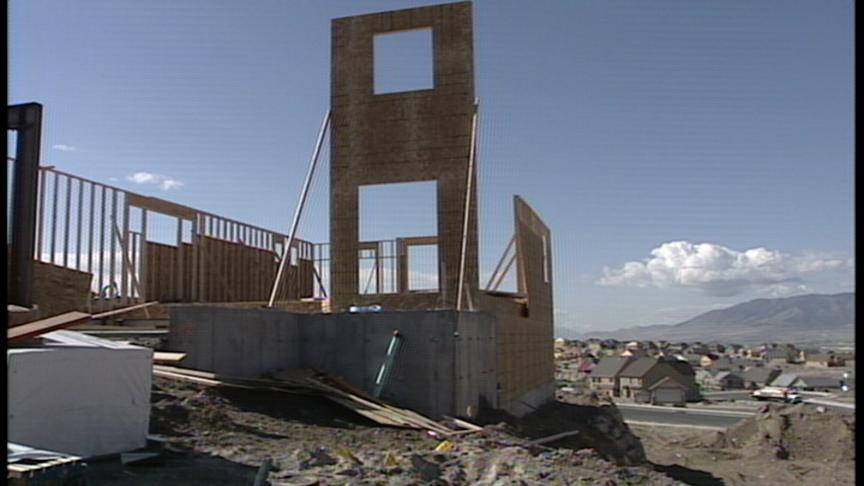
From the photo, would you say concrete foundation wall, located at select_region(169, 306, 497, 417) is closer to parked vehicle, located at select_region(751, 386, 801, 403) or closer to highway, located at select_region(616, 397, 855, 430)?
highway, located at select_region(616, 397, 855, 430)

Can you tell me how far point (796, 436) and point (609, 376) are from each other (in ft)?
137

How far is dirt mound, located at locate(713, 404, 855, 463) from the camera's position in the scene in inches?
829

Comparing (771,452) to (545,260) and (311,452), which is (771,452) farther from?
(311,452)

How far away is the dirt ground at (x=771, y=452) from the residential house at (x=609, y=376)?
35259 millimetres

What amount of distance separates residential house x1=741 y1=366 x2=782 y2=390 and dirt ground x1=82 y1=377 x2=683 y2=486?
6736 centimetres

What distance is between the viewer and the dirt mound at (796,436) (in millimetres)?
21047

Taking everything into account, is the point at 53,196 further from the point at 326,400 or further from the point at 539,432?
the point at 539,432

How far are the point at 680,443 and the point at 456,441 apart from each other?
20.4 meters

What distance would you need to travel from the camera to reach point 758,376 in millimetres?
73500

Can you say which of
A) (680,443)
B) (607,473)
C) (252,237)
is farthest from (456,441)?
(680,443)

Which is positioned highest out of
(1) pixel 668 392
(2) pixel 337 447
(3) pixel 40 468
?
(3) pixel 40 468

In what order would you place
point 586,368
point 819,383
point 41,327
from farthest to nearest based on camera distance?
1. point 586,368
2. point 819,383
3. point 41,327

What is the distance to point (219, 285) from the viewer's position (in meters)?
18.9

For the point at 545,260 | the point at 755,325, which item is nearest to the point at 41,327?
the point at 545,260
